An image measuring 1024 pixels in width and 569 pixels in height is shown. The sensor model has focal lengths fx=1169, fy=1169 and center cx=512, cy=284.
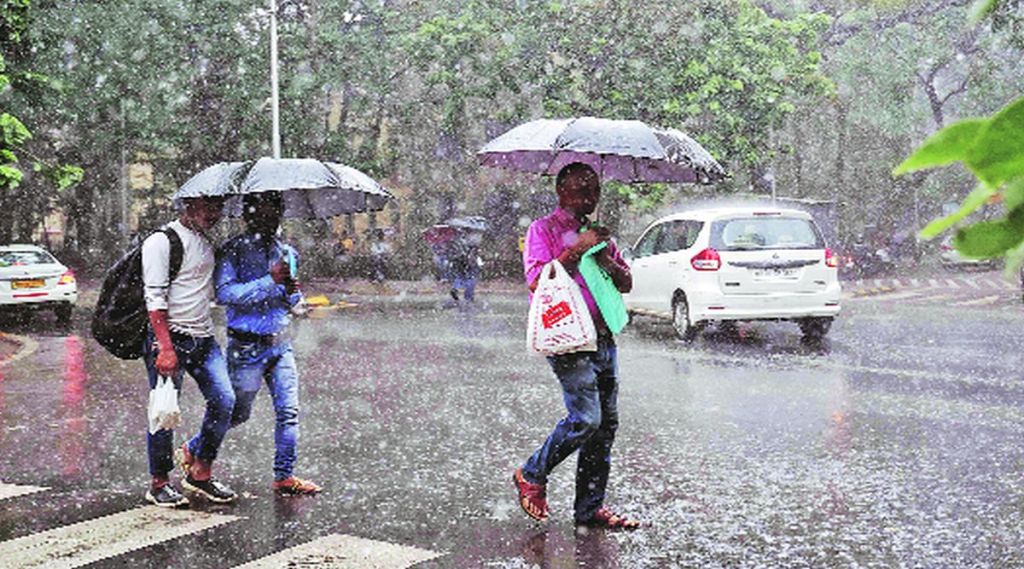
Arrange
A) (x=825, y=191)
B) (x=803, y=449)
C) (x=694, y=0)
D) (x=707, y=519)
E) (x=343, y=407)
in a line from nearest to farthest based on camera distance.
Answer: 1. (x=707, y=519)
2. (x=803, y=449)
3. (x=343, y=407)
4. (x=694, y=0)
5. (x=825, y=191)

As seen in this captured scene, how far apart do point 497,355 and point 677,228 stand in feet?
11.6

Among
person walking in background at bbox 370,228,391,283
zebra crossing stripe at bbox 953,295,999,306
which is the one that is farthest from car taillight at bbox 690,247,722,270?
person walking in background at bbox 370,228,391,283

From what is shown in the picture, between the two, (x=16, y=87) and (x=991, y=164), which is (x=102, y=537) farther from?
(x=16, y=87)

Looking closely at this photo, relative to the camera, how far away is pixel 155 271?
5.98 meters

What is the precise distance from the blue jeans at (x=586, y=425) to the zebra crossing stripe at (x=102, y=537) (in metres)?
1.71

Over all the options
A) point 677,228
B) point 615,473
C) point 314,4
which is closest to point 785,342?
point 677,228

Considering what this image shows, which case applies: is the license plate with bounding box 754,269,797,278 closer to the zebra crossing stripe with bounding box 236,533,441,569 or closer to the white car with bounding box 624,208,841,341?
the white car with bounding box 624,208,841,341

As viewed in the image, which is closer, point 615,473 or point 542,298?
point 542,298

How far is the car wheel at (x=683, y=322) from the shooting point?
1503 centimetres

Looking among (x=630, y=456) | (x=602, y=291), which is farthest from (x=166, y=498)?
(x=630, y=456)

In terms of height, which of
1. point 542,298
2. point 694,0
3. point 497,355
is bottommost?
point 497,355

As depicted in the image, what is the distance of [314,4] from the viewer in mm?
31000

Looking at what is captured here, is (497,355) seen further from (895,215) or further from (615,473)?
(895,215)

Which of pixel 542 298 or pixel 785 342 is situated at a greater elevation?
pixel 542 298
